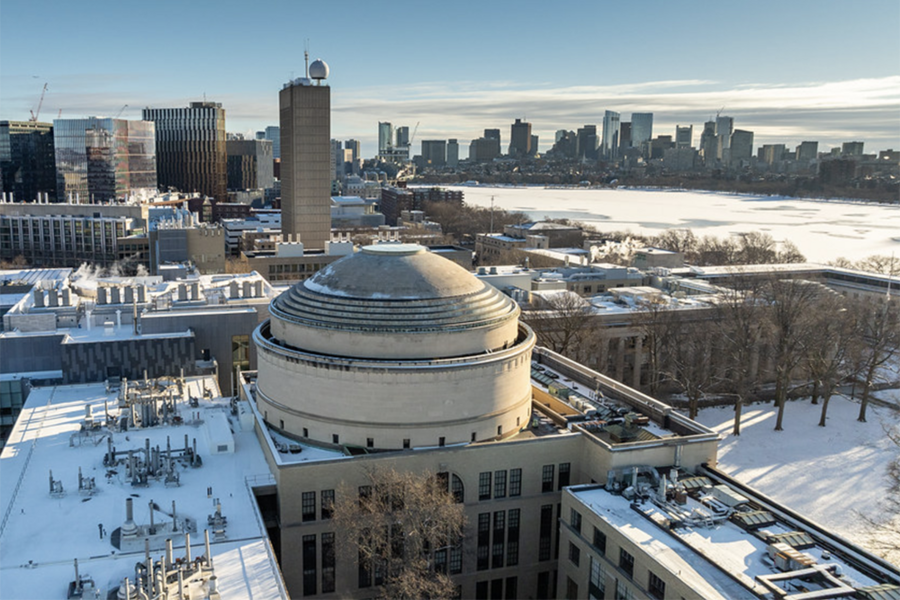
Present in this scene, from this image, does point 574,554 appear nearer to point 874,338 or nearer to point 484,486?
point 484,486

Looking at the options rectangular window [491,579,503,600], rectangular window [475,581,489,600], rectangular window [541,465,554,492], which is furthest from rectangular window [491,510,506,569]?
rectangular window [541,465,554,492]

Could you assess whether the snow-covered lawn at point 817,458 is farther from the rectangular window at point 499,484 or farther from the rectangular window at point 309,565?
the rectangular window at point 309,565

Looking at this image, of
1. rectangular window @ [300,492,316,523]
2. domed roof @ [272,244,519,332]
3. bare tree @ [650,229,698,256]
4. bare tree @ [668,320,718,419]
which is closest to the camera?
rectangular window @ [300,492,316,523]

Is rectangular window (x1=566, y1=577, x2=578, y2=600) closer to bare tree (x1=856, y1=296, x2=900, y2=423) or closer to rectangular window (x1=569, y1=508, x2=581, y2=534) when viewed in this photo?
rectangular window (x1=569, y1=508, x2=581, y2=534)

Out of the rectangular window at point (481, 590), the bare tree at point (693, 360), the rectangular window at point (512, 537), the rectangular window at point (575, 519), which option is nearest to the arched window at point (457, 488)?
the rectangular window at point (512, 537)

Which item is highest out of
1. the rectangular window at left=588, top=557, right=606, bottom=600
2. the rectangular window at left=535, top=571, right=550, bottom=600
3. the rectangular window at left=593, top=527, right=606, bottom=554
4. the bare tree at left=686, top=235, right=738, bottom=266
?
the bare tree at left=686, top=235, right=738, bottom=266

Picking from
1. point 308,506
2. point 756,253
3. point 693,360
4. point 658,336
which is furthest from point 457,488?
point 756,253

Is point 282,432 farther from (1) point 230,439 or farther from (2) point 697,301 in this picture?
(2) point 697,301

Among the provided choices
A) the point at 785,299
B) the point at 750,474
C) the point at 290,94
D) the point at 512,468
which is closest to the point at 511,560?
the point at 512,468
